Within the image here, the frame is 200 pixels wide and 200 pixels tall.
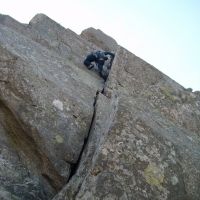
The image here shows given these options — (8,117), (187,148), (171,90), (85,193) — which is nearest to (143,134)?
(187,148)

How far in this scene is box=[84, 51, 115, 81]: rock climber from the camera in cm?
1282

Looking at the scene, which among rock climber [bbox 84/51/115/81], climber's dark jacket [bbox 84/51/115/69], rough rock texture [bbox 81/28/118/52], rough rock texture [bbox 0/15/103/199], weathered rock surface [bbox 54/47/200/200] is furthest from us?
rough rock texture [bbox 81/28/118/52]

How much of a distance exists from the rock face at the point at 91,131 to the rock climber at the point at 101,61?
0.66 meters

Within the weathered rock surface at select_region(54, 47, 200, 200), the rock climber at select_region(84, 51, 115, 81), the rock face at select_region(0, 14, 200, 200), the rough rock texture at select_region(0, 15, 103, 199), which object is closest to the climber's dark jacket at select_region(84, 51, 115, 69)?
the rock climber at select_region(84, 51, 115, 81)

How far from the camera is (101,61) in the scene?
1332 cm

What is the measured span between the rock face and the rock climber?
0.66 meters

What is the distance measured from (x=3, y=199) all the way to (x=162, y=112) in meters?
5.52

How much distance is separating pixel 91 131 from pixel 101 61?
5.44 metres

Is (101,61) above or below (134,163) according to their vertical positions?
above

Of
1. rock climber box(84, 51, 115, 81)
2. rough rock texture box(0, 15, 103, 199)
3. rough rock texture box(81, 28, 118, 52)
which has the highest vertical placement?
rough rock texture box(81, 28, 118, 52)

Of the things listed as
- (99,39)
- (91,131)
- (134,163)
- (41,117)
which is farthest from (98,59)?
(134,163)

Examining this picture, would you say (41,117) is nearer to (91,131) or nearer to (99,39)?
(91,131)

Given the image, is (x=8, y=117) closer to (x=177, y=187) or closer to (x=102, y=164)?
(x=102, y=164)

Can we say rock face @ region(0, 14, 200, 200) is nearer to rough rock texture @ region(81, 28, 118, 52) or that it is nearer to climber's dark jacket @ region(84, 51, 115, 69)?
climber's dark jacket @ region(84, 51, 115, 69)
